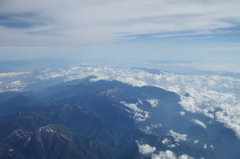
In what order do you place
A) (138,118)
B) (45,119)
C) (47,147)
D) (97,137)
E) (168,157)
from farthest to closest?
(138,118), (45,119), (97,137), (47,147), (168,157)

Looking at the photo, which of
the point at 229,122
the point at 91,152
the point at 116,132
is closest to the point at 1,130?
the point at 91,152

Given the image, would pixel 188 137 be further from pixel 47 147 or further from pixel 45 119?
pixel 45 119

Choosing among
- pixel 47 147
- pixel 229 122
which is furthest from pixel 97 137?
pixel 229 122

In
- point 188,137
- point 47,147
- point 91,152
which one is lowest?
point 188,137

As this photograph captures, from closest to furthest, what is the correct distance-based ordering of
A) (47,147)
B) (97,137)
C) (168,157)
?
(168,157), (47,147), (97,137)

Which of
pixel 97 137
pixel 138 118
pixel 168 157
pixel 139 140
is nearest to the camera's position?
pixel 168 157

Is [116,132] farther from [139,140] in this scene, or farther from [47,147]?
[47,147]

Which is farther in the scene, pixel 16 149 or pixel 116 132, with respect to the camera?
pixel 116 132

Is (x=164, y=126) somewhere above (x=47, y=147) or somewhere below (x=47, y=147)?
below

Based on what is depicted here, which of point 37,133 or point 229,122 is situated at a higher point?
point 37,133
